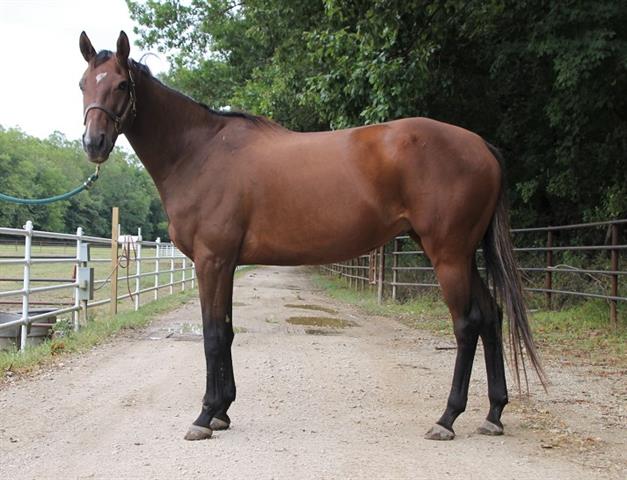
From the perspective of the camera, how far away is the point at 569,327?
8.12m

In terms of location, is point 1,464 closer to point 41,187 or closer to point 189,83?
point 189,83

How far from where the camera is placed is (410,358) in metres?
6.47

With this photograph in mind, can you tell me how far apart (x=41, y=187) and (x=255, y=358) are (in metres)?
75.0

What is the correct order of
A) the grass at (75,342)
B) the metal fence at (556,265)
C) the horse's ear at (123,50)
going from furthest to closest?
the metal fence at (556,265) → the grass at (75,342) → the horse's ear at (123,50)

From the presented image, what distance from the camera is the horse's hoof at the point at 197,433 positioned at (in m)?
3.55

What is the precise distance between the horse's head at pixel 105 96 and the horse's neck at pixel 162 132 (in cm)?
18

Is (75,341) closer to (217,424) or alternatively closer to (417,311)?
(217,424)

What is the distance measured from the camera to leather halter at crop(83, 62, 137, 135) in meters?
3.64

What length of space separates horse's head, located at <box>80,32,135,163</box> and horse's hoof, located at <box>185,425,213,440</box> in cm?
170

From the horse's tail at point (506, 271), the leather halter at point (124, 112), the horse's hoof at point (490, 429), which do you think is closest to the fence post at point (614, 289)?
the horse's tail at point (506, 271)

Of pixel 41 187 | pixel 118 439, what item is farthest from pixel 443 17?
pixel 41 187

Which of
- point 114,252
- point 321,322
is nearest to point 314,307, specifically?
point 321,322

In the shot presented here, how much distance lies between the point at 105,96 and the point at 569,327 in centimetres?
683

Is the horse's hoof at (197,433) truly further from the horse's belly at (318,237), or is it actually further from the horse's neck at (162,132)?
the horse's neck at (162,132)
